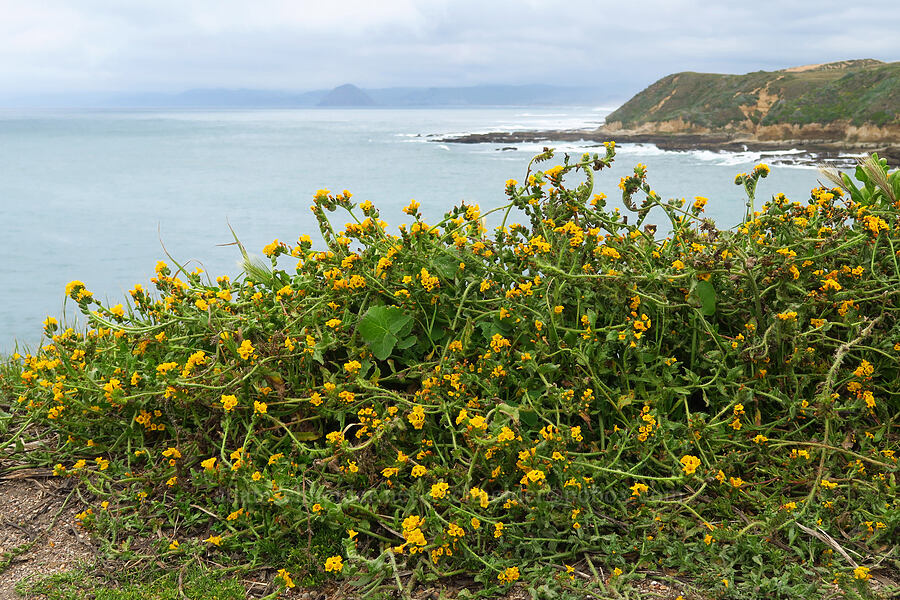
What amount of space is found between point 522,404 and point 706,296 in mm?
1012

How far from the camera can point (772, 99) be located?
132 feet

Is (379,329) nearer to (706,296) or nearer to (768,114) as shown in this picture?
(706,296)

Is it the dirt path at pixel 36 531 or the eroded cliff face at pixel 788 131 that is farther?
the eroded cliff face at pixel 788 131

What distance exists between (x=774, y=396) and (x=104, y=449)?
294 centimetres

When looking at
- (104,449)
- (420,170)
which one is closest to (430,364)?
(104,449)

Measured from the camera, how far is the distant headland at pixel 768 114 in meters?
32.9

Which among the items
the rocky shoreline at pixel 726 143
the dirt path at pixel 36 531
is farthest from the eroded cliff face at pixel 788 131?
the dirt path at pixel 36 531

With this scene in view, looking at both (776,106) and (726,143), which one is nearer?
(726,143)

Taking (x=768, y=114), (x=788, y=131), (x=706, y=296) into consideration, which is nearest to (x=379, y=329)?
(x=706, y=296)

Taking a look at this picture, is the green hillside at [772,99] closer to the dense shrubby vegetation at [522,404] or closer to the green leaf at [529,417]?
the dense shrubby vegetation at [522,404]

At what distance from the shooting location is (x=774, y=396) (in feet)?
8.92

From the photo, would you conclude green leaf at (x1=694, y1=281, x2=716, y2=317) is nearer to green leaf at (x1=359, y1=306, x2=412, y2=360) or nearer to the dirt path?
green leaf at (x1=359, y1=306, x2=412, y2=360)

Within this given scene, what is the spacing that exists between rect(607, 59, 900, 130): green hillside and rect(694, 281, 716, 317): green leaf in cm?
3632

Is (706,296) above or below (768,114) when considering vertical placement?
below
